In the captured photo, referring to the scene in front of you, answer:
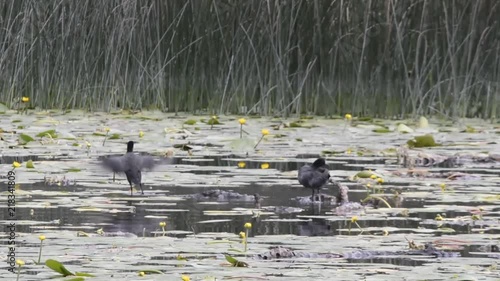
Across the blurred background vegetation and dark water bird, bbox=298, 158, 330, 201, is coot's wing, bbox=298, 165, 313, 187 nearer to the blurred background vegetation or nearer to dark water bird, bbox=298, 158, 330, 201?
dark water bird, bbox=298, 158, 330, 201

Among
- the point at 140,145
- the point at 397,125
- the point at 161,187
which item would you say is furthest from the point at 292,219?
the point at 397,125

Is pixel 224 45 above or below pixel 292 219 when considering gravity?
above

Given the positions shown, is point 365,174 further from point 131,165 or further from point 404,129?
point 404,129

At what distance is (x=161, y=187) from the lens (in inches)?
293

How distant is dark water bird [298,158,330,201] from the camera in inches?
270

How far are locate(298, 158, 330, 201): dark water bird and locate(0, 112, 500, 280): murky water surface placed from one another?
0.35 feet

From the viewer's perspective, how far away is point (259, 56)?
41.9ft

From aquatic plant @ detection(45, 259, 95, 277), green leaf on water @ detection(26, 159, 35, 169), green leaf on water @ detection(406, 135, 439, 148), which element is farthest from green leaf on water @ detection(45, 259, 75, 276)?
green leaf on water @ detection(406, 135, 439, 148)

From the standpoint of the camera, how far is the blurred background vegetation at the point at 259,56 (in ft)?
40.8

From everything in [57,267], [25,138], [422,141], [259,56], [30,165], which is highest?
[259,56]

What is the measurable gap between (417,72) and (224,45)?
188cm

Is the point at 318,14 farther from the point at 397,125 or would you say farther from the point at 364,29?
the point at 397,125

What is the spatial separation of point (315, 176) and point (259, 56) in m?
5.99

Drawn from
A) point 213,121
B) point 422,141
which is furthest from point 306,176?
point 213,121
